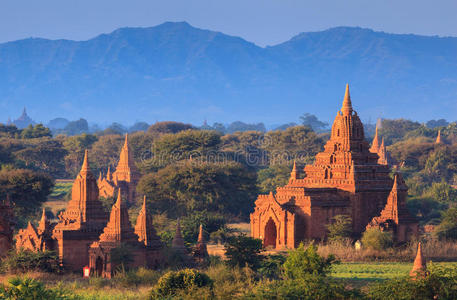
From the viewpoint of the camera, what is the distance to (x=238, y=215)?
73.6m

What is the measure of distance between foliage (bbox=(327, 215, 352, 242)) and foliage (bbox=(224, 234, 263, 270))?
959cm

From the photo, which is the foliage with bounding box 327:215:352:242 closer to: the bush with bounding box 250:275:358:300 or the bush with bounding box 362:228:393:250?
the bush with bounding box 362:228:393:250

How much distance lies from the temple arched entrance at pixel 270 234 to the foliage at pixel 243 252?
1097cm

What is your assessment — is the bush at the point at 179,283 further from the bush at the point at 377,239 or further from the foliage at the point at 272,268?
the bush at the point at 377,239

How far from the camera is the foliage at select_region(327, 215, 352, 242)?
51.8 m

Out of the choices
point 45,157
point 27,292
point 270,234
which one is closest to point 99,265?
point 27,292

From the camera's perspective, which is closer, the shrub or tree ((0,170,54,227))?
the shrub

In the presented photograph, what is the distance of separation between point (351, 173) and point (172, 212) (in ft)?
66.5

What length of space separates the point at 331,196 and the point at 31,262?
18.7 m

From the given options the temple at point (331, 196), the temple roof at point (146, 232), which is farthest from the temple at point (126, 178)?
the temple roof at point (146, 232)

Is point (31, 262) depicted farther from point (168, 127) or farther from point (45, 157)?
point (168, 127)

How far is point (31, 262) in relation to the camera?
4181cm

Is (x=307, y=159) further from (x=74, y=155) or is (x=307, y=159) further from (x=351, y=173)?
(x=351, y=173)

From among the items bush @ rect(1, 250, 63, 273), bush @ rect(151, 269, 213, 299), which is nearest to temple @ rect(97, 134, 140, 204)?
bush @ rect(1, 250, 63, 273)
